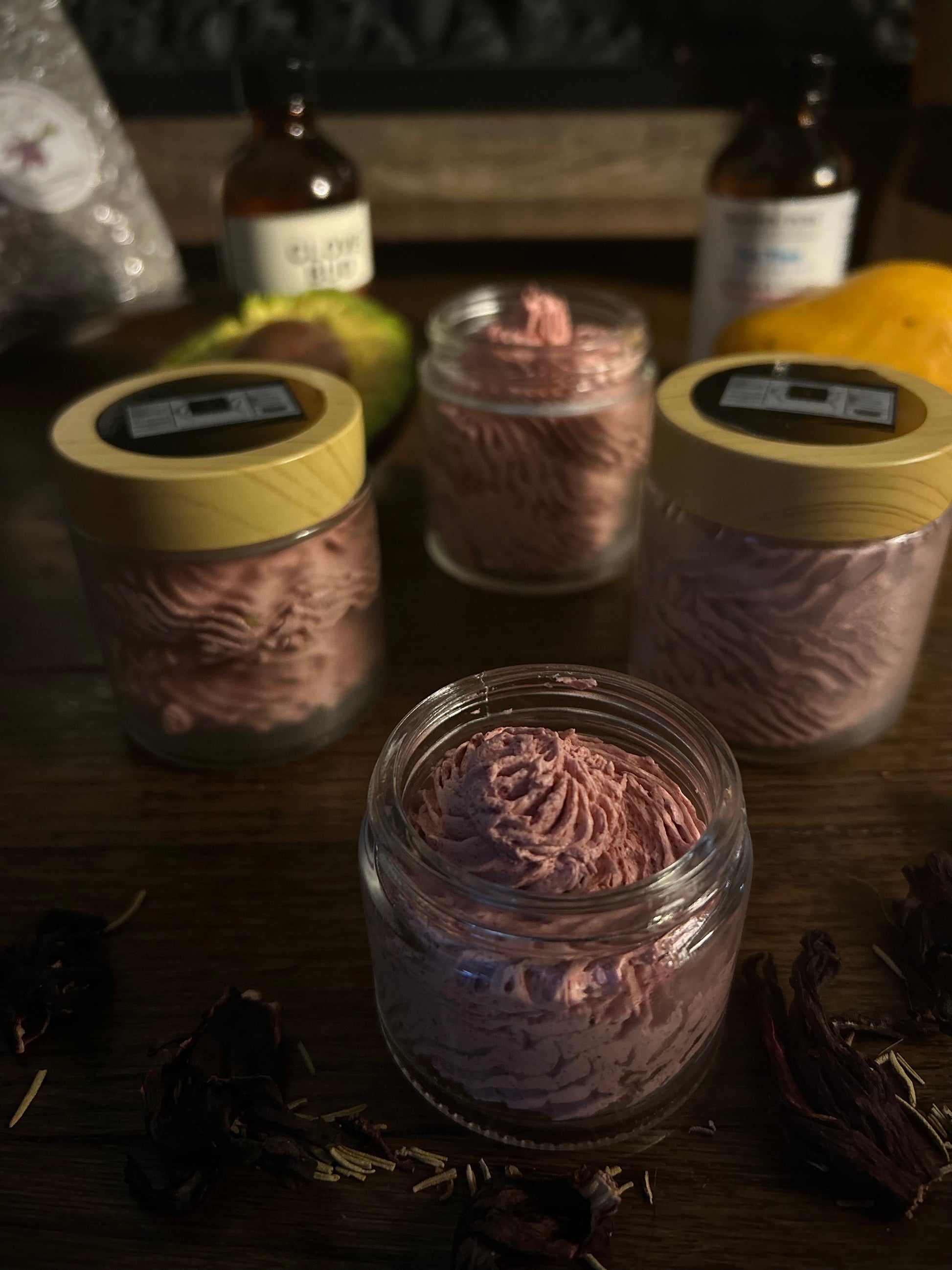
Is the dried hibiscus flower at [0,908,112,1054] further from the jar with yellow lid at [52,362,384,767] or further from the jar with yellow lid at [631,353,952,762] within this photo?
the jar with yellow lid at [631,353,952,762]

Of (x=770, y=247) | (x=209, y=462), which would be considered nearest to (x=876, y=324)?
(x=770, y=247)

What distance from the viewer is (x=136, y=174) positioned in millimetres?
1139

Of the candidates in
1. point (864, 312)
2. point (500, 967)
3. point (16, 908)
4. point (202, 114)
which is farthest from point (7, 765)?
point (202, 114)

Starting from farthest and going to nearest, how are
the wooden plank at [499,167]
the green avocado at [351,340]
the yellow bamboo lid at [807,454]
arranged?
the wooden plank at [499,167], the green avocado at [351,340], the yellow bamboo lid at [807,454]

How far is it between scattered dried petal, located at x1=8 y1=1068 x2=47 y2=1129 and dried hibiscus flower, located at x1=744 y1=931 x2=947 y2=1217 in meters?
0.32

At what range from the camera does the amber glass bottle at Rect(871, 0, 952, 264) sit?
43.2 inches

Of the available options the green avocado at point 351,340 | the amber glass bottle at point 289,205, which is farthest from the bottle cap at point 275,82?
the green avocado at point 351,340

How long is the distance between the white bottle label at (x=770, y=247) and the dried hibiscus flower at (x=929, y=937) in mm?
631

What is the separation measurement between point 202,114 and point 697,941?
1.26 m

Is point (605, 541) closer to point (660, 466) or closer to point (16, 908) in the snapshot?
point (660, 466)

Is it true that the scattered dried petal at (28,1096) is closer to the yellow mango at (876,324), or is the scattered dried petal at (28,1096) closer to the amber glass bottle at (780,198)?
the yellow mango at (876,324)

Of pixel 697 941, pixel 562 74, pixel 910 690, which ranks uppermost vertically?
pixel 562 74

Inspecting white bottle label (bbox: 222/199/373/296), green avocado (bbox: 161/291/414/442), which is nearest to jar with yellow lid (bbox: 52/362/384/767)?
green avocado (bbox: 161/291/414/442)

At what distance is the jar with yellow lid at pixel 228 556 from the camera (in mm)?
522
